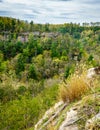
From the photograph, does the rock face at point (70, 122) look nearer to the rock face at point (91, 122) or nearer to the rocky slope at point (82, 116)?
the rocky slope at point (82, 116)

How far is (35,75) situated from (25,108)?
2825cm

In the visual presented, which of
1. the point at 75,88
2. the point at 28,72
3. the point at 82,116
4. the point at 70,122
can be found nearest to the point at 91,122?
the point at 82,116

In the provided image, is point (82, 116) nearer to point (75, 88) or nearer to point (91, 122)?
point (91, 122)

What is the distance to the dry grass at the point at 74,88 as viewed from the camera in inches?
203

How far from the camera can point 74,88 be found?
17.1ft

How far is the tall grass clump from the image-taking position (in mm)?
5168

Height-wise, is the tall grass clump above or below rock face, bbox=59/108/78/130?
above

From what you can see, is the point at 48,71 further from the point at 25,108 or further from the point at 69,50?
the point at 25,108

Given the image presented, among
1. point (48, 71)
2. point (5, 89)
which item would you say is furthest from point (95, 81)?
point (48, 71)

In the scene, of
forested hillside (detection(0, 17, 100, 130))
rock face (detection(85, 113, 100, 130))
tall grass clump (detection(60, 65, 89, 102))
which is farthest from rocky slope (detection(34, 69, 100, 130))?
forested hillside (detection(0, 17, 100, 130))

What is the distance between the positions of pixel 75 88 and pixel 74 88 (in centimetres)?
2

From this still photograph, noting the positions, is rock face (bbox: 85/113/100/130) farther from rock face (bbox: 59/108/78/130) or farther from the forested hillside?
the forested hillside

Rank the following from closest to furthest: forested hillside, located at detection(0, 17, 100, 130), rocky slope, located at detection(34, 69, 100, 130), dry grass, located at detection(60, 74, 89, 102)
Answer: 1. rocky slope, located at detection(34, 69, 100, 130)
2. dry grass, located at detection(60, 74, 89, 102)
3. forested hillside, located at detection(0, 17, 100, 130)

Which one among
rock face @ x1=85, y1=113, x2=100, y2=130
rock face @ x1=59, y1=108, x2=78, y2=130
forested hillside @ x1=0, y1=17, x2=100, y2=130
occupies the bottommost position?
forested hillside @ x1=0, y1=17, x2=100, y2=130
